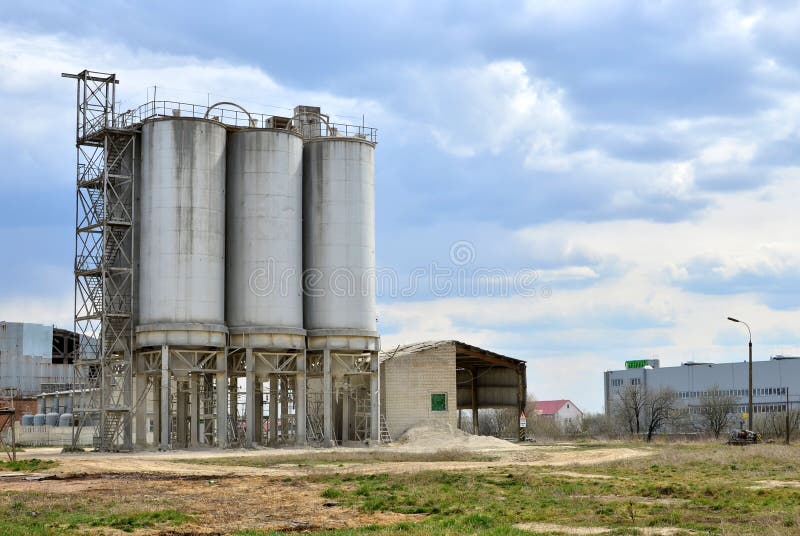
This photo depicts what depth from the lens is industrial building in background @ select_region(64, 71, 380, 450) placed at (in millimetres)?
65375

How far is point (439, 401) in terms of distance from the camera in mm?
77688

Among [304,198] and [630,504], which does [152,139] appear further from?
[630,504]

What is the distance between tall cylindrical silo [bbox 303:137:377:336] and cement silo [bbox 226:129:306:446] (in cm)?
157

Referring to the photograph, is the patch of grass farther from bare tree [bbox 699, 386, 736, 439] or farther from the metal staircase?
bare tree [bbox 699, 386, 736, 439]

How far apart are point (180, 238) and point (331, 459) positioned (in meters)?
19.4

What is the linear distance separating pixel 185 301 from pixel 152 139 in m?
10.8

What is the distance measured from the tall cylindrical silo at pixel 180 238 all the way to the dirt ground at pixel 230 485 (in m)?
9.35

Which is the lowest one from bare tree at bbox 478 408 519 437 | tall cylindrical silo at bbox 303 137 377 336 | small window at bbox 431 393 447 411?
bare tree at bbox 478 408 519 437

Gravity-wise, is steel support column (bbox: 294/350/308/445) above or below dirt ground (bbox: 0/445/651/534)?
above

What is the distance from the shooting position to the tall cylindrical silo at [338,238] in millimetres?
70938

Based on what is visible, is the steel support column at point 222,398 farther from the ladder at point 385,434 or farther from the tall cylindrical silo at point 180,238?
the ladder at point 385,434

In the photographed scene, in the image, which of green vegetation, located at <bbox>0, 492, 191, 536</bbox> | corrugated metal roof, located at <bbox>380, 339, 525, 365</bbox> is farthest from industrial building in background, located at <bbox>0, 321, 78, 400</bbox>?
green vegetation, located at <bbox>0, 492, 191, 536</bbox>

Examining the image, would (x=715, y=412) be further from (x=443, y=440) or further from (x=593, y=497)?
(x=593, y=497)

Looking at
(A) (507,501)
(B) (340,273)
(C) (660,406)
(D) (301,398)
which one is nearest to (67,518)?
(A) (507,501)
